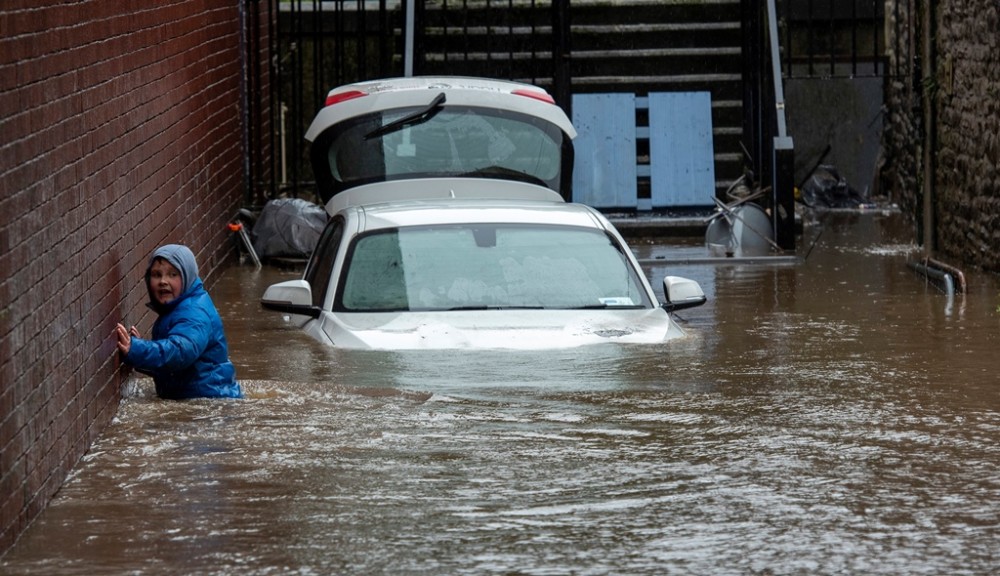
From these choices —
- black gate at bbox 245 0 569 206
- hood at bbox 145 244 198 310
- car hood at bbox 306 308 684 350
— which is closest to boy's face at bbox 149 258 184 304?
hood at bbox 145 244 198 310

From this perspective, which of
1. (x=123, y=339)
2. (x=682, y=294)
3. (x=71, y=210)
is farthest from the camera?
(x=682, y=294)

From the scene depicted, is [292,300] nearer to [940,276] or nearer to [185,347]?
[185,347]

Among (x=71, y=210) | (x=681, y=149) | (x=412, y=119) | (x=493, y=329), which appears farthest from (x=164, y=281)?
(x=681, y=149)

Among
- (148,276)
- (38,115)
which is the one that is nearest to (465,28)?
(148,276)

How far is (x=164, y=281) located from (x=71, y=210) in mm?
916

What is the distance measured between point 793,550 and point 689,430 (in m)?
1.93

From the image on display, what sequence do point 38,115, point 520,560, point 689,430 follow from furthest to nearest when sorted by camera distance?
1. point 689,430
2. point 38,115
3. point 520,560

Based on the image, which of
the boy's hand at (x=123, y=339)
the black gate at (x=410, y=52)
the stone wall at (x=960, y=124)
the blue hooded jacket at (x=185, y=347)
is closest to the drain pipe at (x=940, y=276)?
the stone wall at (x=960, y=124)

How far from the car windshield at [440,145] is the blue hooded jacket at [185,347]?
6.16m

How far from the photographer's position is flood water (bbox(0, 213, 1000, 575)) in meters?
5.68

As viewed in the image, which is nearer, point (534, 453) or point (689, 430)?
point (534, 453)

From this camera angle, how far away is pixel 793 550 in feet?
18.6

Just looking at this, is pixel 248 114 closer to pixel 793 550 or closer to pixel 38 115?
pixel 38 115

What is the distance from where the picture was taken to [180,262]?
7.88 meters
